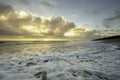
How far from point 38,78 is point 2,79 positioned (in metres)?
1.28

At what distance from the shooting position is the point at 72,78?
12.7 feet

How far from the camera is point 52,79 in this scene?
3791mm

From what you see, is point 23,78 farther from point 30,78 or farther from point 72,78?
point 72,78

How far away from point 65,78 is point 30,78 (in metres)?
1.26

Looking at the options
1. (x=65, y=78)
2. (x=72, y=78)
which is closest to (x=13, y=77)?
(x=65, y=78)

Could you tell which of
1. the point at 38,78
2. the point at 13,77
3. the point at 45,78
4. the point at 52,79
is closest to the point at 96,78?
the point at 52,79

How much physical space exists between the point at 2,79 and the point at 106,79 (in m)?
3.66

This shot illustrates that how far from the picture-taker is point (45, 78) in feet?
12.7

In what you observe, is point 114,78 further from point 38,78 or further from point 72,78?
point 38,78

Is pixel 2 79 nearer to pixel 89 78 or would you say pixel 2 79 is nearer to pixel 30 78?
pixel 30 78

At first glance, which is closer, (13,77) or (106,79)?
(106,79)

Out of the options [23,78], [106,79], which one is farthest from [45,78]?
[106,79]

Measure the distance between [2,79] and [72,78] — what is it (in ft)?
8.20

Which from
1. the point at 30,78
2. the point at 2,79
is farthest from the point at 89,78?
the point at 2,79
